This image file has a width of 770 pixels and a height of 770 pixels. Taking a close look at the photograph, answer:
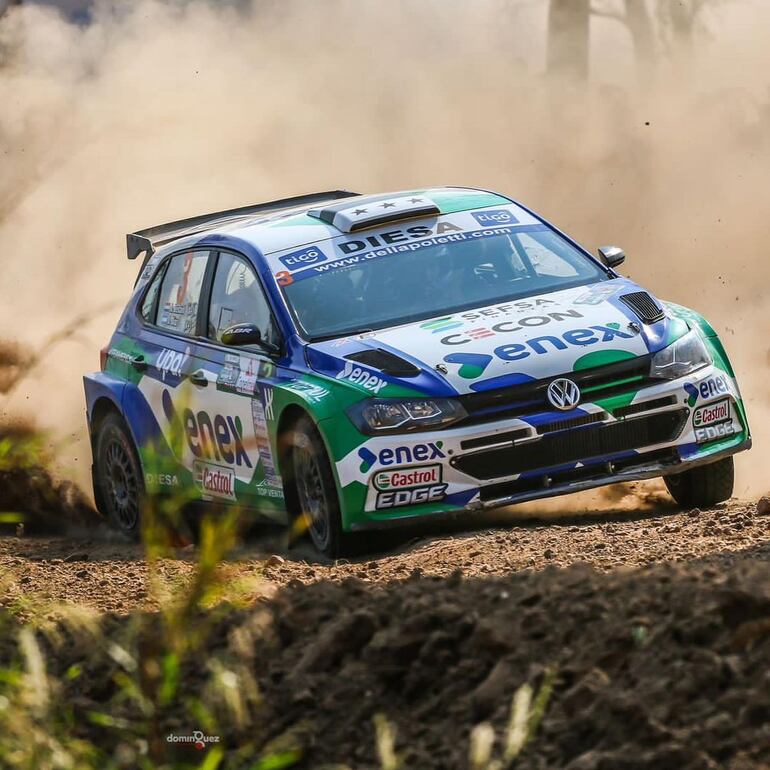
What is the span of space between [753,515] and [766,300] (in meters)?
7.99

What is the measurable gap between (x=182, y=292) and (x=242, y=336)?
1.36m

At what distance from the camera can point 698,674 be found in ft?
14.3

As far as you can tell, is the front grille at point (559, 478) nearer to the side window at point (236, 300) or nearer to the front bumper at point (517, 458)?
the front bumper at point (517, 458)

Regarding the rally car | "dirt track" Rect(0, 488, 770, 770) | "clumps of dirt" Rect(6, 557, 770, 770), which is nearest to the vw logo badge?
the rally car

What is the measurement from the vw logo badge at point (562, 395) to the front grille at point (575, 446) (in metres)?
0.12

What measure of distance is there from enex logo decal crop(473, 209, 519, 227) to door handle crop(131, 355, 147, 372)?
198 cm

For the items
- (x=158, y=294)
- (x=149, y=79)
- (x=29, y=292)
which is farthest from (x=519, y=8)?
(x=158, y=294)

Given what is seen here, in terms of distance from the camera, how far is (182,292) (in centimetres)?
1006

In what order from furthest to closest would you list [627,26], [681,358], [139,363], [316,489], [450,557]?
[627,26] → [139,363] → [681,358] → [316,489] → [450,557]

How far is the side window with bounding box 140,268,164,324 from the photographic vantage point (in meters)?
Result: 10.4

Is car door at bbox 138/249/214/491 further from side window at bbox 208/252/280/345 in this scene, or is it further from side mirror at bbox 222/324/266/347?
side mirror at bbox 222/324/266/347

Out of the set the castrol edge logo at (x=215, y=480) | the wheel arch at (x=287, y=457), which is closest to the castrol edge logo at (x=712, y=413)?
the wheel arch at (x=287, y=457)

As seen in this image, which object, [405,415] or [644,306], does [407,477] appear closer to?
[405,415]

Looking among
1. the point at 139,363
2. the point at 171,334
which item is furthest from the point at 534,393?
the point at 139,363
